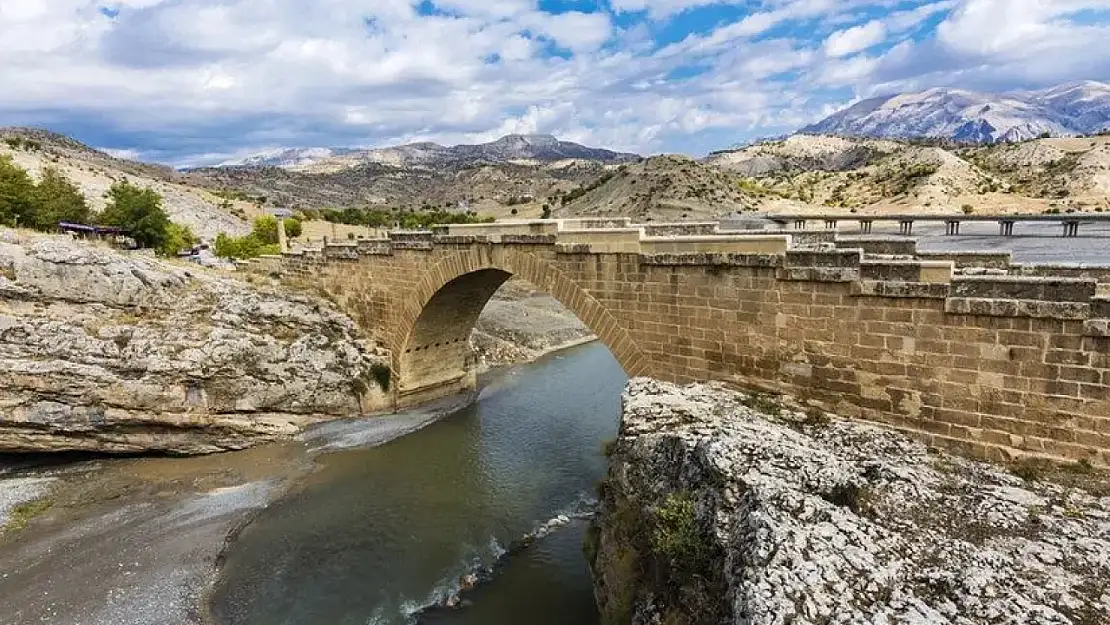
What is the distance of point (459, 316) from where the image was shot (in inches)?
952

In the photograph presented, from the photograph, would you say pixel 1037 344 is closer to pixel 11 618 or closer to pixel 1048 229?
pixel 11 618

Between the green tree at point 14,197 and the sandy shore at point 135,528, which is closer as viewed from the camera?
the sandy shore at point 135,528

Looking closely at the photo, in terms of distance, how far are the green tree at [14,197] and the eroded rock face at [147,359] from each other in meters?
11.0

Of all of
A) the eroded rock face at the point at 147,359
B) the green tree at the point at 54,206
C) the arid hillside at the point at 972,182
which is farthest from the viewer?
the arid hillside at the point at 972,182

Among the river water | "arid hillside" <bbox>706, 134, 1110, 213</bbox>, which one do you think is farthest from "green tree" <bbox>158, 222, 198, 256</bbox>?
"arid hillside" <bbox>706, 134, 1110, 213</bbox>

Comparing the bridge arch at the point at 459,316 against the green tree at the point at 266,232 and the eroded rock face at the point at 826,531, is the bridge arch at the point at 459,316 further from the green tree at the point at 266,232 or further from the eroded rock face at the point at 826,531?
the green tree at the point at 266,232

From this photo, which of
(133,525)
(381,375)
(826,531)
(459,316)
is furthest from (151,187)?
(826,531)

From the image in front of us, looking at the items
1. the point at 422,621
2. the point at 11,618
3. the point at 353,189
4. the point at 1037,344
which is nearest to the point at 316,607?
the point at 422,621

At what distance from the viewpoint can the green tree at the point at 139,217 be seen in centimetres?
3553

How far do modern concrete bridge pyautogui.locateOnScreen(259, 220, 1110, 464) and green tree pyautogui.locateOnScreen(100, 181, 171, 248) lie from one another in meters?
27.2

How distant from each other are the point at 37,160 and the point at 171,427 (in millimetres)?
56819

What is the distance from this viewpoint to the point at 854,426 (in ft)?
35.5

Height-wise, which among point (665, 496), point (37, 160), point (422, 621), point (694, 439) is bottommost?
point (422, 621)

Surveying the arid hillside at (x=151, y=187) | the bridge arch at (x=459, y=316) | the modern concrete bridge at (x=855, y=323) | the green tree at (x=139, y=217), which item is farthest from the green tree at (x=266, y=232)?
the modern concrete bridge at (x=855, y=323)
